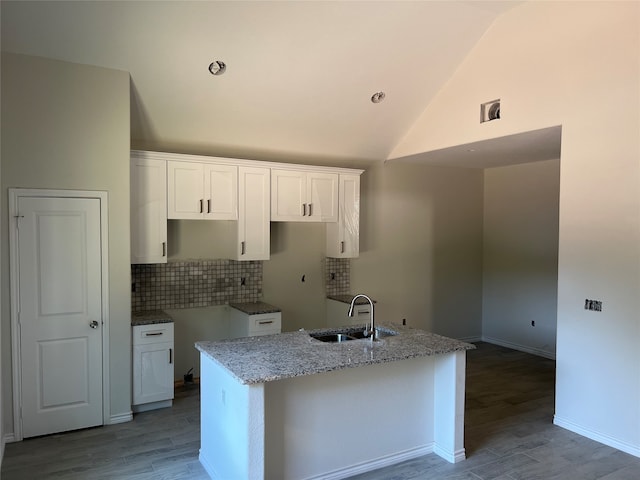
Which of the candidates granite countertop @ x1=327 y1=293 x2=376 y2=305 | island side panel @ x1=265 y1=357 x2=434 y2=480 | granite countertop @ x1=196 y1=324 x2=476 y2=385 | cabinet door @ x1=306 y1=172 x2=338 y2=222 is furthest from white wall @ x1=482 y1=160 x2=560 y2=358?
island side panel @ x1=265 y1=357 x2=434 y2=480

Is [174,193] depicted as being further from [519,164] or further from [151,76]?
[519,164]

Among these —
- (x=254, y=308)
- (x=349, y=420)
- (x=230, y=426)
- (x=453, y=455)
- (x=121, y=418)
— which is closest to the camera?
(x=230, y=426)

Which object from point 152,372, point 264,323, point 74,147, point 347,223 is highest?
point 74,147

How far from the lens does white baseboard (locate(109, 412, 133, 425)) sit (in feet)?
13.4

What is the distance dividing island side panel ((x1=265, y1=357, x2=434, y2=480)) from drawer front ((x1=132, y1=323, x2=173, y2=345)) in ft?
6.05

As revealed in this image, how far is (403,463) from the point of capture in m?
3.47

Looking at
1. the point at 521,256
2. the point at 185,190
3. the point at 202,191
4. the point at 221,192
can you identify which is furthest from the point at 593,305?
the point at 185,190

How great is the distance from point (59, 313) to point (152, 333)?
0.80m

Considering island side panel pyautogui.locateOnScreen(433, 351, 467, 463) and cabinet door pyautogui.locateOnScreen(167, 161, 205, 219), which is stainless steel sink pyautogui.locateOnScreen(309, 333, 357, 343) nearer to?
island side panel pyautogui.locateOnScreen(433, 351, 467, 463)

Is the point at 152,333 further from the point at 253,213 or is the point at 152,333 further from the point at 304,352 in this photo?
the point at 304,352

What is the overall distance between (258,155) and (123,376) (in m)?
2.75

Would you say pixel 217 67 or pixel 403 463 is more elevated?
pixel 217 67

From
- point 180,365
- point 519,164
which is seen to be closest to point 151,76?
point 180,365

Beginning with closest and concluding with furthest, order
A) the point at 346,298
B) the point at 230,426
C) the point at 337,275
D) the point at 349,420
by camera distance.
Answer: the point at 230,426, the point at 349,420, the point at 346,298, the point at 337,275
